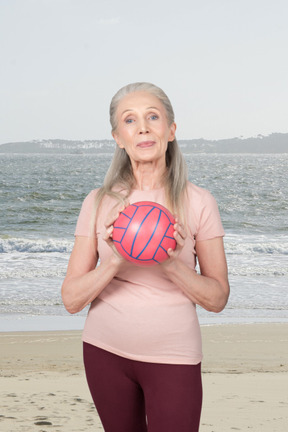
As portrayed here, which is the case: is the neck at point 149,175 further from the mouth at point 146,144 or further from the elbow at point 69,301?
the elbow at point 69,301

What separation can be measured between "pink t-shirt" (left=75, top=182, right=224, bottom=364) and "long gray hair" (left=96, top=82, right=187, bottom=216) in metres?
0.04

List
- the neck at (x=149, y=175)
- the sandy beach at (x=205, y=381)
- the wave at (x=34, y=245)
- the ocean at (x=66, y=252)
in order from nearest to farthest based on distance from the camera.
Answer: the neck at (x=149, y=175) → the sandy beach at (x=205, y=381) → the ocean at (x=66, y=252) → the wave at (x=34, y=245)

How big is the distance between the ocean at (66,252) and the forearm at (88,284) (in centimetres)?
692

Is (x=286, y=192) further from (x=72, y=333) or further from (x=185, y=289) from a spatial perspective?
(x=185, y=289)

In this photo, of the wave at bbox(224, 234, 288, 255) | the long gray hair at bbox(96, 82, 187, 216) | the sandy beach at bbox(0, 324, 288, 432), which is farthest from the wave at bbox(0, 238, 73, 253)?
the long gray hair at bbox(96, 82, 187, 216)

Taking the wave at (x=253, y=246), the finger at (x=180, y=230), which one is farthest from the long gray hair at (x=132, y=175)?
the wave at (x=253, y=246)

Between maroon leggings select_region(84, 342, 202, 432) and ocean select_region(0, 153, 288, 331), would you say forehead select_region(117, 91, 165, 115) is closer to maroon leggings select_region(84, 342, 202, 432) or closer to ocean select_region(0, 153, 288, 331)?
maroon leggings select_region(84, 342, 202, 432)

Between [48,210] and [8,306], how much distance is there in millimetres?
23871

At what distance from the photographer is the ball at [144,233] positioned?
2.04m

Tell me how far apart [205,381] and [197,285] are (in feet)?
14.3

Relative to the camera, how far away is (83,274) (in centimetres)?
218

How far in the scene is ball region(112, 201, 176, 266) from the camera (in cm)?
204

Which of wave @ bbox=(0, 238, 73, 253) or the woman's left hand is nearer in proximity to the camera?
the woman's left hand

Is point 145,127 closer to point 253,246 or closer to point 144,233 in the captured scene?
point 144,233
